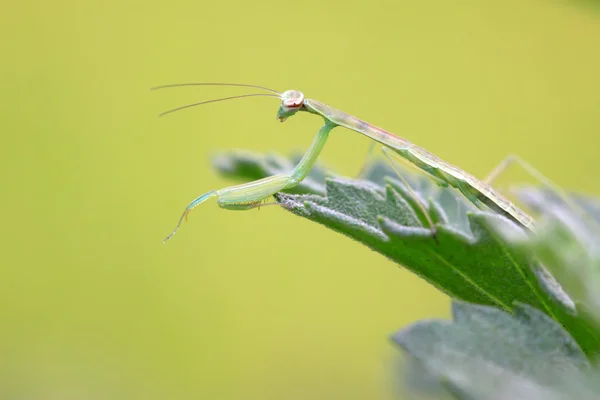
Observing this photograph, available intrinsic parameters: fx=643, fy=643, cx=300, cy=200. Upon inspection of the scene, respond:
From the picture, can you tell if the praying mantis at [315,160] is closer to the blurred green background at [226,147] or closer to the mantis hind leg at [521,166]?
the mantis hind leg at [521,166]

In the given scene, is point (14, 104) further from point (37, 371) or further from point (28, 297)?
point (37, 371)

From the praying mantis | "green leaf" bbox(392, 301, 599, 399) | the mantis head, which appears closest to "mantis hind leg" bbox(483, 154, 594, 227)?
the praying mantis

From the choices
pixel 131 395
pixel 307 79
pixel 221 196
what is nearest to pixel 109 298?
pixel 131 395

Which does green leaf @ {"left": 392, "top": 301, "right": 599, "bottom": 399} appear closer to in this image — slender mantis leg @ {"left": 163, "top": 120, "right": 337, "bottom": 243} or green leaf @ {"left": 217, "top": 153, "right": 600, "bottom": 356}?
green leaf @ {"left": 217, "top": 153, "right": 600, "bottom": 356}

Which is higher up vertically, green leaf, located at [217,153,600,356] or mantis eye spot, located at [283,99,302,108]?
mantis eye spot, located at [283,99,302,108]

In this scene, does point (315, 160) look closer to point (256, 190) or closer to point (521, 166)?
point (256, 190)

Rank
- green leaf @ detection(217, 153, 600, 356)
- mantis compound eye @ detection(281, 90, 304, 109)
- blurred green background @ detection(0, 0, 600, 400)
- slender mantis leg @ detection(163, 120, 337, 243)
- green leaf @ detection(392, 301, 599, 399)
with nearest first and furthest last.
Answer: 1. green leaf @ detection(392, 301, 599, 399)
2. green leaf @ detection(217, 153, 600, 356)
3. slender mantis leg @ detection(163, 120, 337, 243)
4. mantis compound eye @ detection(281, 90, 304, 109)
5. blurred green background @ detection(0, 0, 600, 400)
